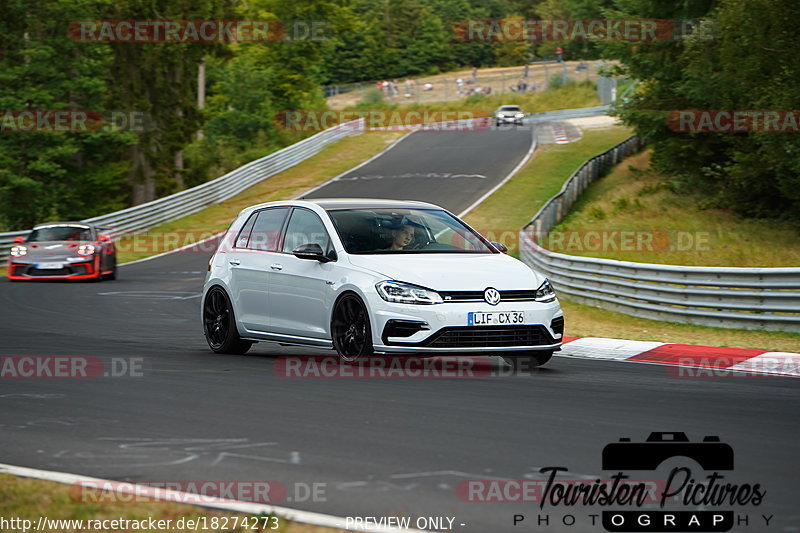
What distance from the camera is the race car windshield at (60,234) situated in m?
26.9

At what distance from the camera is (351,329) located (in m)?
10.8

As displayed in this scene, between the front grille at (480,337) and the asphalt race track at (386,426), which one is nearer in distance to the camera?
the asphalt race track at (386,426)

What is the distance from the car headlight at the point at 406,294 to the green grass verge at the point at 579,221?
584 cm

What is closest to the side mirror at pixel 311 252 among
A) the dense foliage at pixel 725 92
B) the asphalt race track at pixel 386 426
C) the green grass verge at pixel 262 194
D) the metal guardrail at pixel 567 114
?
the asphalt race track at pixel 386 426

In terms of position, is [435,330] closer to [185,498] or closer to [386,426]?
[386,426]

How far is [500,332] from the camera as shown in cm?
1038

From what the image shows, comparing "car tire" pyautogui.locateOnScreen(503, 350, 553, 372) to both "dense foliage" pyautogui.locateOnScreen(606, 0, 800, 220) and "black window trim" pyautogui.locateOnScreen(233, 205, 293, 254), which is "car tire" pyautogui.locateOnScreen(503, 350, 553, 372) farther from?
"dense foliage" pyautogui.locateOnScreen(606, 0, 800, 220)

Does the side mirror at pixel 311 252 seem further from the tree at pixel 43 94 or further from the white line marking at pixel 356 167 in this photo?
the tree at pixel 43 94

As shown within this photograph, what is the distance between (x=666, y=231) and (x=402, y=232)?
23.3 metres

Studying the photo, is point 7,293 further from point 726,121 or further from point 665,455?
point 726,121

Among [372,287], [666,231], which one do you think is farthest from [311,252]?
[666,231]

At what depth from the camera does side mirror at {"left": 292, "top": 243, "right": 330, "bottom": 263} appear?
11250 millimetres

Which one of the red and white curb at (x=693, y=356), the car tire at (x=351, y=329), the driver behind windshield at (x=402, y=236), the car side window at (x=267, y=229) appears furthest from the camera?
the car side window at (x=267, y=229)

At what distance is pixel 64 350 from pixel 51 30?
134 feet
